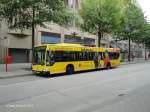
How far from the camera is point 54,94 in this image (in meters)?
11.0

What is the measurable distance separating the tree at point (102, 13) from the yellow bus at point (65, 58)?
744 cm

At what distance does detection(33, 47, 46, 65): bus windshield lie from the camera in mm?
19750

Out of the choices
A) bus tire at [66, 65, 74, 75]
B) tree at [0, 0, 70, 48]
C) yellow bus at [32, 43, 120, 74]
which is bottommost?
bus tire at [66, 65, 74, 75]

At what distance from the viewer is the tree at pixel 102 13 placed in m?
32.5

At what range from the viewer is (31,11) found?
2292cm

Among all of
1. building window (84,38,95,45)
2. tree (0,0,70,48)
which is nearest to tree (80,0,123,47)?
tree (0,0,70,48)

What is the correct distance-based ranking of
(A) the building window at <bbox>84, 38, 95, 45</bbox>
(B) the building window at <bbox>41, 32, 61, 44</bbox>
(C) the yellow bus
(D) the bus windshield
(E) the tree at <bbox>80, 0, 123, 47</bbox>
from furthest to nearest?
1. (A) the building window at <bbox>84, 38, 95, 45</bbox>
2. (B) the building window at <bbox>41, 32, 61, 44</bbox>
3. (E) the tree at <bbox>80, 0, 123, 47</bbox>
4. (D) the bus windshield
5. (C) the yellow bus

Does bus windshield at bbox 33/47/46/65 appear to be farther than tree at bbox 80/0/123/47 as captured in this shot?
No

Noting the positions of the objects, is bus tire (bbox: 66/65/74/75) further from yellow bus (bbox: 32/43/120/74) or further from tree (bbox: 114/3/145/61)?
tree (bbox: 114/3/145/61)

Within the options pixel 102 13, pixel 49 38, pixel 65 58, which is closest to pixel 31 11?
pixel 65 58

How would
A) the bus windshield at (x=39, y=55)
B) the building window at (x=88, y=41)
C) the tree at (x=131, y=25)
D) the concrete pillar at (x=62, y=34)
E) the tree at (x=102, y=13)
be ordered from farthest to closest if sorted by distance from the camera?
the building window at (x=88, y=41)
the tree at (x=131, y=25)
the concrete pillar at (x=62, y=34)
the tree at (x=102, y=13)
the bus windshield at (x=39, y=55)

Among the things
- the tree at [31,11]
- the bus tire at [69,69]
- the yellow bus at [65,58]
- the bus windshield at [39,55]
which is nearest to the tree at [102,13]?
the yellow bus at [65,58]

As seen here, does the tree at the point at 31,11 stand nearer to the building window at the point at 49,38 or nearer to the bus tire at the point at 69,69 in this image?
the bus tire at the point at 69,69

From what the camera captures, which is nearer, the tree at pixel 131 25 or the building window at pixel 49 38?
the building window at pixel 49 38
